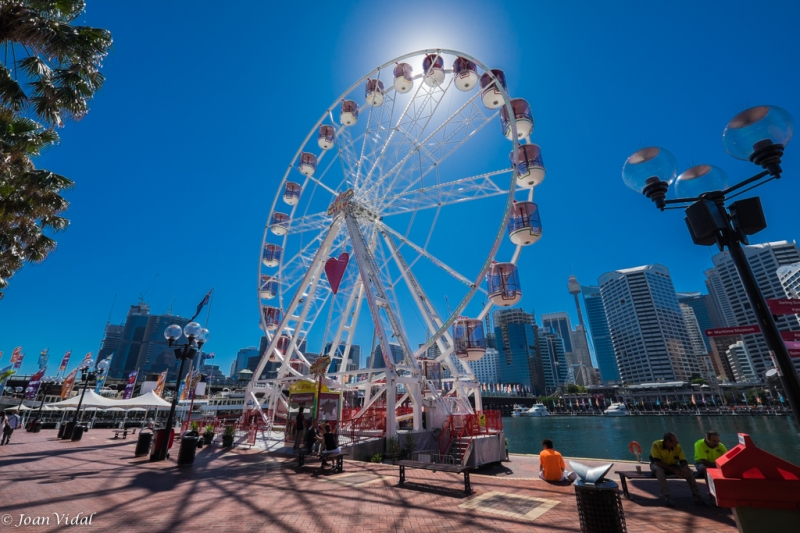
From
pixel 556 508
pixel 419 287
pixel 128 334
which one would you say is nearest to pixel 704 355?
pixel 419 287

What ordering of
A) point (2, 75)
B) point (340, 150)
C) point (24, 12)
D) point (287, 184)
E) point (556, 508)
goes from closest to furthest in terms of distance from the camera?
1. point (556, 508)
2. point (24, 12)
3. point (2, 75)
4. point (340, 150)
5. point (287, 184)

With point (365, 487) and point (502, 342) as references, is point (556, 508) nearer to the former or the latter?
point (365, 487)

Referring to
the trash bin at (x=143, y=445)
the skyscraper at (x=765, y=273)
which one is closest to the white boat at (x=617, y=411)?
the skyscraper at (x=765, y=273)

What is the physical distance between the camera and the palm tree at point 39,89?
812 cm

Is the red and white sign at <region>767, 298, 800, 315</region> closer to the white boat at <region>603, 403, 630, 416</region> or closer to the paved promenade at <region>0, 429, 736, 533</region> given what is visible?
the paved promenade at <region>0, 429, 736, 533</region>

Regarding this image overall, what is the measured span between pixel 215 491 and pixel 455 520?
5303mm

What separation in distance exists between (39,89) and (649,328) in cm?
16785

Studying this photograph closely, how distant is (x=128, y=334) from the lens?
608 feet

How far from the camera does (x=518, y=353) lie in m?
170

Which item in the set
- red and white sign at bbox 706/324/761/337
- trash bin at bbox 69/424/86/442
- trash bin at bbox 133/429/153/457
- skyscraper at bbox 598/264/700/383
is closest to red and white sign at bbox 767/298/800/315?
red and white sign at bbox 706/324/761/337

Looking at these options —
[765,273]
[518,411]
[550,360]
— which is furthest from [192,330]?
[550,360]

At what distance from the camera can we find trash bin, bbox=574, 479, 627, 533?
4.45 meters

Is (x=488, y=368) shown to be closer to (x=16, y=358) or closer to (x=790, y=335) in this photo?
(x=16, y=358)

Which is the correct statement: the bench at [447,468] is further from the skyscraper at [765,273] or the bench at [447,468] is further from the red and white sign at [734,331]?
the skyscraper at [765,273]
